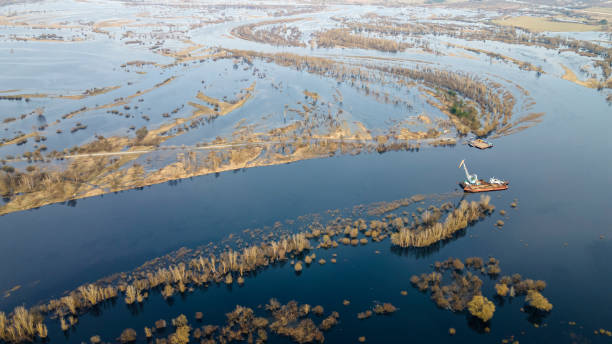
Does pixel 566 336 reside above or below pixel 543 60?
below

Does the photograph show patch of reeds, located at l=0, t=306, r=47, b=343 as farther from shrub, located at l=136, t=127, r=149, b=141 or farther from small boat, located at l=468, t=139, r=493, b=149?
small boat, located at l=468, t=139, r=493, b=149

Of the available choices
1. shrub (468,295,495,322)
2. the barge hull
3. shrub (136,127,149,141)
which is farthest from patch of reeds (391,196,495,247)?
shrub (136,127,149,141)

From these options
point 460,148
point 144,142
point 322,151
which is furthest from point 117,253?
point 460,148

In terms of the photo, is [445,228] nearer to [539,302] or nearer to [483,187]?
[539,302]

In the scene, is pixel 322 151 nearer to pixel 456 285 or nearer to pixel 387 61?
pixel 456 285

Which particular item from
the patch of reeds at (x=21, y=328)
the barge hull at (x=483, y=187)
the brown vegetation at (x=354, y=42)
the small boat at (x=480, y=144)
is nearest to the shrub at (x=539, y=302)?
the barge hull at (x=483, y=187)

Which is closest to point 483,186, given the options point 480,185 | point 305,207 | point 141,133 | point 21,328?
point 480,185
